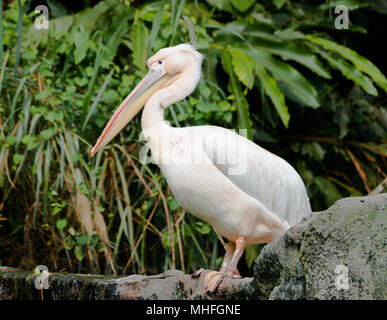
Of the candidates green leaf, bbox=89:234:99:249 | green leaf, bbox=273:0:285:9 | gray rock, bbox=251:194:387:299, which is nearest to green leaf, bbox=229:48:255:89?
green leaf, bbox=273:0:285:9

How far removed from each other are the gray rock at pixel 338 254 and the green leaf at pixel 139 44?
283 centimetres

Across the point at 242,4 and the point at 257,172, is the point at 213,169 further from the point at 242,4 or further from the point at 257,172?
the point at 242,4

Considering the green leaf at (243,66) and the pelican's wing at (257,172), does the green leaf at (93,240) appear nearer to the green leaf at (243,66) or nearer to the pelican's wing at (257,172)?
the pelican's wing at (257,172)

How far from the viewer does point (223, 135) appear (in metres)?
3.48

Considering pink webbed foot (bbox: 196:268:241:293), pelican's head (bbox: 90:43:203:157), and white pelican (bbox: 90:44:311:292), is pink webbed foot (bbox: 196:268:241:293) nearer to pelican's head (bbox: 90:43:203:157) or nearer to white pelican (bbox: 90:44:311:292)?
white pelican (bbox: 90:44:311:292)

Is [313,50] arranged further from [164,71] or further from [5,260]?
[5,260]

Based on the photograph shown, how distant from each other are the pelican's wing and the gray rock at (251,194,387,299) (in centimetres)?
122

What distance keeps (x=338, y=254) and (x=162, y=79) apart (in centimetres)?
205

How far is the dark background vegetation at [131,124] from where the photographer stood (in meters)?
4.44

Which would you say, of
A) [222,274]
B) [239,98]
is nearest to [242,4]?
[239,98]

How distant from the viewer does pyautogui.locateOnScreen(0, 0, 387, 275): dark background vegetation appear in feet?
14.6

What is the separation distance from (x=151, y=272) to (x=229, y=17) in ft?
8.78

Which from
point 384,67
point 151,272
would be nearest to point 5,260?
point 151,272

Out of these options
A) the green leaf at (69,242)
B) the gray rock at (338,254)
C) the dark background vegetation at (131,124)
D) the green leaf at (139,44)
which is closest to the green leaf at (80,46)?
the dark background vegetation at (131,124)
